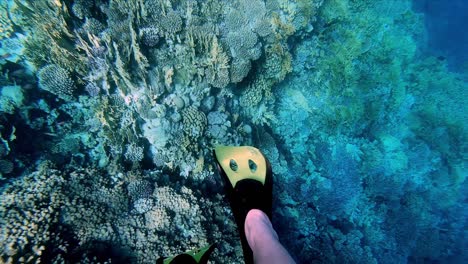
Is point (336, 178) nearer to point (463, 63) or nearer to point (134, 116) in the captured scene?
point (134, 116)

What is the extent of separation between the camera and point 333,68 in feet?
24.5

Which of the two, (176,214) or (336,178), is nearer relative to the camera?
(176,214)

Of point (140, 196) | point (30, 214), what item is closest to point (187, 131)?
point (140, 196)

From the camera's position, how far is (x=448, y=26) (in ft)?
55.5

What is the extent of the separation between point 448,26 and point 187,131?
2171 cm

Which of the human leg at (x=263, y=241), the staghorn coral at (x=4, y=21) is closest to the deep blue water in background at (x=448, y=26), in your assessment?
the human leg at (x=263, y=241)

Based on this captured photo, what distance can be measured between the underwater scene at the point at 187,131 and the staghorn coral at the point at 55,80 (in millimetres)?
16

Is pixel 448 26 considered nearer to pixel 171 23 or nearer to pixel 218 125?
pixel 218 125

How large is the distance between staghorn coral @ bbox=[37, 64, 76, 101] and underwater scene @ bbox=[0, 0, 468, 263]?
0.02 meters

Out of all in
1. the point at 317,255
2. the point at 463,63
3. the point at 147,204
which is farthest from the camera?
the point at 463,63

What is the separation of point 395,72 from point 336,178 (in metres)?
5.20

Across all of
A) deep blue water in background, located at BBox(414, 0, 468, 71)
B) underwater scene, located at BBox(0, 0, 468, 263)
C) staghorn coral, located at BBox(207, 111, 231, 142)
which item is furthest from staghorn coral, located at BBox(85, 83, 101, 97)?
deep blue water in background, located at BBox(414, 0, 468, 71)

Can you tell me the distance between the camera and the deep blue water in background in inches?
652

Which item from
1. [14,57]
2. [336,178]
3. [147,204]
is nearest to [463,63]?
[336,178]
